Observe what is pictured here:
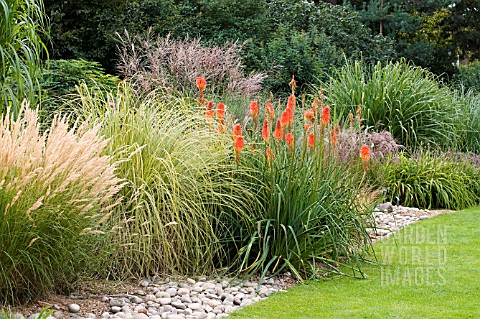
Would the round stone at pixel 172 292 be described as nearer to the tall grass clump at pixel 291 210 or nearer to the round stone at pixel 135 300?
the round stone at pixel 135 300

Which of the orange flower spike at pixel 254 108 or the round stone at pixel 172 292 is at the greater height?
the orange flower spike at pixel 254 108

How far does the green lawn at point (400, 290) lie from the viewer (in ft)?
14.4

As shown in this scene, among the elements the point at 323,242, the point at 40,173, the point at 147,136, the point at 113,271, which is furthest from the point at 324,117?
the point at 40,173

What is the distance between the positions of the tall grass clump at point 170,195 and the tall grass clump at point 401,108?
538 cm

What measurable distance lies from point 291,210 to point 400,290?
1.02 m

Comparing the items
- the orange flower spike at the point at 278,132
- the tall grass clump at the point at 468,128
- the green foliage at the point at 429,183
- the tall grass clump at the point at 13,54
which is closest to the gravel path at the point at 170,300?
the orange flower spike at the point at 278,132

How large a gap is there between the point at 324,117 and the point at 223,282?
4.82ft

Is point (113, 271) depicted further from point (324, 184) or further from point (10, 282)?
point (324, 184)

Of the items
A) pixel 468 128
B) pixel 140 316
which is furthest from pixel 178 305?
pixel 468 128

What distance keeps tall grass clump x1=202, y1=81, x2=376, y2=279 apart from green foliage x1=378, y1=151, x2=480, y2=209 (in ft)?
11.0

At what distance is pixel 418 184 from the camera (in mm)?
9125

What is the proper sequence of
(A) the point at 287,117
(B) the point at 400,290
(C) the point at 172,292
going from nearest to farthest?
1. (C) the point at 172,292
2. (B) the point at 400,290
3. (A) the point at 287,117

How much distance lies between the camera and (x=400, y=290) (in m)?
4.94

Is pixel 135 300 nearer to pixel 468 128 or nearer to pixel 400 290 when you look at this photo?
pixel 400 290
